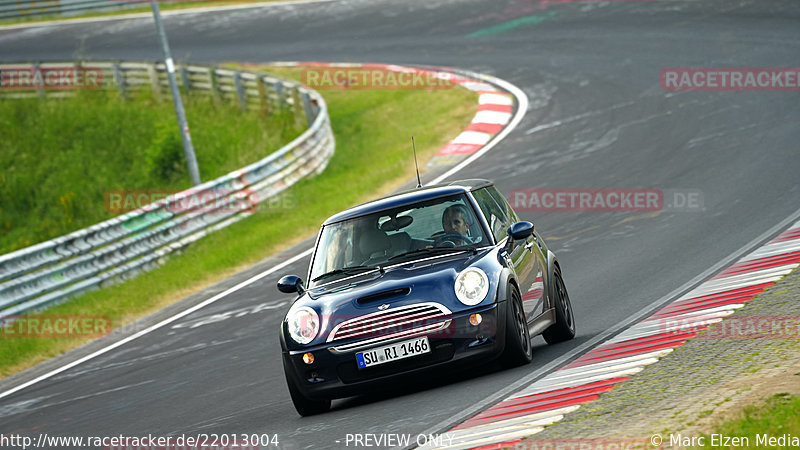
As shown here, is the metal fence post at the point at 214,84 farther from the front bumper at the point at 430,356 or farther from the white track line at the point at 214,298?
the front bumper at the point at 430,356

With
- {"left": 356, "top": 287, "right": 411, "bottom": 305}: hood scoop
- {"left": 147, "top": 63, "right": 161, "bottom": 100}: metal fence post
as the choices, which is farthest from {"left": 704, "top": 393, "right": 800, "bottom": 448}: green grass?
{"left": 147, "top": 63, "right": 161, "bottom": 100}: metal fence post

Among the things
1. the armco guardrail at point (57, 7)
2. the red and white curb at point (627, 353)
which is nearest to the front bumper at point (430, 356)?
the red and white curb at point (627, 353)

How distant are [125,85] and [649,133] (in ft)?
59.8

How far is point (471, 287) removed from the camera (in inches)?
314

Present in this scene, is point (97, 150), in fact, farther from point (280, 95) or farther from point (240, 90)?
point (280, 95)

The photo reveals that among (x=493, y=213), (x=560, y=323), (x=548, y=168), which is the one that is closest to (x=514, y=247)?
(x=493, y=213)

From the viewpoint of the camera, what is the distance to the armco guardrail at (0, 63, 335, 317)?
15664 millimetres

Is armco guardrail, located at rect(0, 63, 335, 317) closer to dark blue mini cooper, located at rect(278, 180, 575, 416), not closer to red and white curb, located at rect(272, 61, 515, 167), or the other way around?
red and white curb, located at rect(272, 61, 515, 167)

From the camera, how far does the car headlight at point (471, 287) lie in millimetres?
7945

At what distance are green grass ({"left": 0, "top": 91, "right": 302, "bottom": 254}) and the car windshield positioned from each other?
17.5 m

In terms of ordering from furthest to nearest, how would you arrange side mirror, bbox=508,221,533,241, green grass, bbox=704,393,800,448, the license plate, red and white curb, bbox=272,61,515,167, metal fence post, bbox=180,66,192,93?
metal fence post, bbox=180,66,192,93
red and white curb, bbox=272,61,515,167
side mirror, bbox=508,221,533,241
the license plate
green grass, bbox=704,393,800,448

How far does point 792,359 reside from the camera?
6.63 meters

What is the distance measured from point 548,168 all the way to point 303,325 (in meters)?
10.5

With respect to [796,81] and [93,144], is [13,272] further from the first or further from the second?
[93,144]
